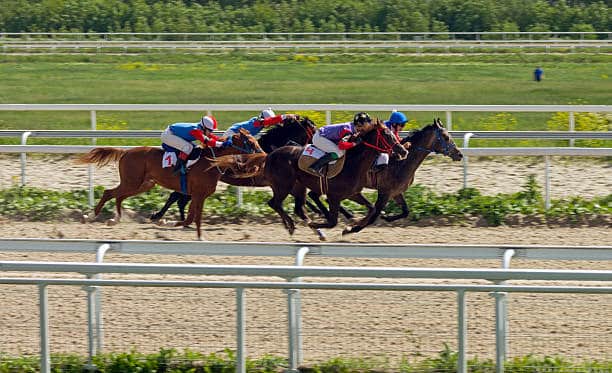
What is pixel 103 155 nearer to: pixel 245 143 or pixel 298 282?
pixel 245 143

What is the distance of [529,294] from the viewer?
562 centimetres

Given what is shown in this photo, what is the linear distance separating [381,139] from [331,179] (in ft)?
1.95

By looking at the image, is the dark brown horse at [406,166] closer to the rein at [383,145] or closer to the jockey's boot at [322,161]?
the rein at [383,145]

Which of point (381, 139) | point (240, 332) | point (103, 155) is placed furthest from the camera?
point (103, 155)

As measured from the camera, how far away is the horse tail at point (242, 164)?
10969mm

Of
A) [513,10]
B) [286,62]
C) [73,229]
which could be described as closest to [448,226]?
[73,229]

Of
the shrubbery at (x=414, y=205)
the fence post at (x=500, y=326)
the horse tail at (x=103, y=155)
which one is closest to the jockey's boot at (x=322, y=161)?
the shrubbery at (x=414, y=205)

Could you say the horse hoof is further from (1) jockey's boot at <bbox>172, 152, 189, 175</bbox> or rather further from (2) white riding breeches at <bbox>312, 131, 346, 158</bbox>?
(1) jockey's boot at <bbox>172, 152, 189, 175</bbox>

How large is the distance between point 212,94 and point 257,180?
47.0 ft

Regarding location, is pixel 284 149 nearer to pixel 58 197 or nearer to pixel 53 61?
pixel 58 197

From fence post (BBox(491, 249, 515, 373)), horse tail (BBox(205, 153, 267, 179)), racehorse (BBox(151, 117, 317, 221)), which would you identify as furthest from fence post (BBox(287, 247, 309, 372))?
racehorse (BBox(151, 117, 317, 221))

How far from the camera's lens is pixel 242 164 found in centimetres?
1101

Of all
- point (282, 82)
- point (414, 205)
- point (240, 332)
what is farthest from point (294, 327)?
point (282, 82)

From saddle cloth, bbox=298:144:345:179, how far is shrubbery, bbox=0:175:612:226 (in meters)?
1.24
